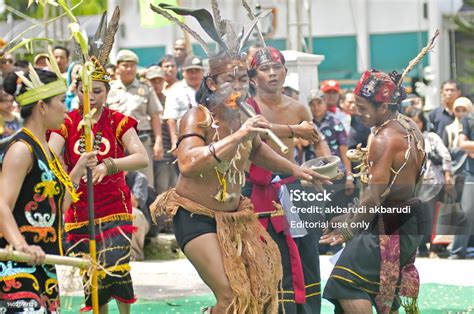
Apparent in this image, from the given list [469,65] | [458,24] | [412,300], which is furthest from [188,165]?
[469,65]

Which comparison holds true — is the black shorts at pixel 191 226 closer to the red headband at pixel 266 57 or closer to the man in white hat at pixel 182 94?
the red headband at pixel 266 57

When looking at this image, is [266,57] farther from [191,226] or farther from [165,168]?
[165,168]

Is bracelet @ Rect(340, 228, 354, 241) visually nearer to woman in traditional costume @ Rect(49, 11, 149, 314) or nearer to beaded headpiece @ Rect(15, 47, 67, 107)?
woman in traditional costume @ Rect(49, 11, 149, 314)

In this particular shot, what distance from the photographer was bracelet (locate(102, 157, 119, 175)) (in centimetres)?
729

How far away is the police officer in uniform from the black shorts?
536 cm

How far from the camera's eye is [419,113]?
44.3ft

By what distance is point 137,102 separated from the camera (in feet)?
40.2

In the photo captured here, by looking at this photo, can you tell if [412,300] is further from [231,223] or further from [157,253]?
[157,253]

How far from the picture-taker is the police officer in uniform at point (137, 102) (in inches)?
480

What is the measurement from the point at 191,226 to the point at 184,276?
167 inches

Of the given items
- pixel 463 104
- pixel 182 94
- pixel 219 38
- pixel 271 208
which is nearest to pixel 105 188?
pixel 271 208

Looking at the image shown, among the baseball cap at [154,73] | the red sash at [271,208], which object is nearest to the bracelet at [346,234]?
the red sash at [271,208]

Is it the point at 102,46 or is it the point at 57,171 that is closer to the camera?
the point at 57,171

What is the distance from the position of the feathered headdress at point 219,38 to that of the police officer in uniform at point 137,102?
495cm
